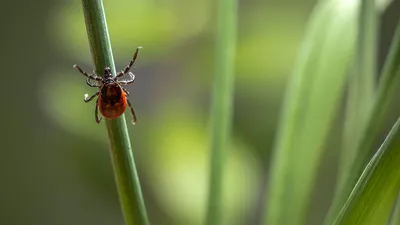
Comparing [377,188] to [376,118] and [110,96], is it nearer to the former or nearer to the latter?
[376,118]

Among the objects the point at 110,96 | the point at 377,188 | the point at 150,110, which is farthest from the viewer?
the point at 150,110

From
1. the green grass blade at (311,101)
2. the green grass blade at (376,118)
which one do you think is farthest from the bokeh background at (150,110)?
the green grass blade at (376,118)

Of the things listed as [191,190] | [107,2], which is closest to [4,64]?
[107,2]

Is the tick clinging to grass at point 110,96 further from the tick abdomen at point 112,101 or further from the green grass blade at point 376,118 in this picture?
the green grass blade at point 376,118

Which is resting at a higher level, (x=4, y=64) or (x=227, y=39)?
(x=4, y=64)

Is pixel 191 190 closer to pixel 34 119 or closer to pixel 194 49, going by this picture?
pixel 194 49

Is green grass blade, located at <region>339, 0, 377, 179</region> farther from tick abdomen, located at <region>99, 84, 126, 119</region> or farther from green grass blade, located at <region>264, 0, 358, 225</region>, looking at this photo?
tick abdomen, located at <region>99, 84, 126, 119</region>

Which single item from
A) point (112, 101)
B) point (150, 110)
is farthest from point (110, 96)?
point (150, 110)
